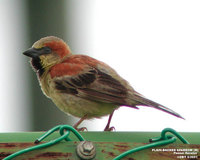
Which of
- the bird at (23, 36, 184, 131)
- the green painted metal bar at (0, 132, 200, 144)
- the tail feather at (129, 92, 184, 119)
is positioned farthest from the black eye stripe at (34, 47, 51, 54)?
the green painted metal bar at (0, 132, 200, 144)

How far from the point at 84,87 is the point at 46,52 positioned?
104 centimetres

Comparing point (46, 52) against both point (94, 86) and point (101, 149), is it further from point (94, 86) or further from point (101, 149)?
point (101, 149)

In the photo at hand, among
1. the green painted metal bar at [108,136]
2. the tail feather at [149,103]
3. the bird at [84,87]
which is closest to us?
the green painted metal bar at [108,136]

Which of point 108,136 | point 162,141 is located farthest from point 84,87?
Answer: point 162,141

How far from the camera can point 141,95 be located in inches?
206

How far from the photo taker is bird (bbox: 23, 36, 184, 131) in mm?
5195

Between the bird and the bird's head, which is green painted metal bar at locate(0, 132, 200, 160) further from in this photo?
the bird's head

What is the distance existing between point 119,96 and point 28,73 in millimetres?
Result: 2408

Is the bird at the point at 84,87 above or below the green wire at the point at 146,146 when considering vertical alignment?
below

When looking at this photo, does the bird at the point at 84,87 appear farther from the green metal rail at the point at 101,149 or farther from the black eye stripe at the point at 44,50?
the green metal rail at the point at 101,149

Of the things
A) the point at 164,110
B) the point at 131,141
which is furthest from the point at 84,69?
the point at 131,141

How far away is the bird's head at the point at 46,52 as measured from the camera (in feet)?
20.4

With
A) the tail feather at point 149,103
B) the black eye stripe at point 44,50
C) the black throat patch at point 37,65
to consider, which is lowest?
the tail feather at point 149,103

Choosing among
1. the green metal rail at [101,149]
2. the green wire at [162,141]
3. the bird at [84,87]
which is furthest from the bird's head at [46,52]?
the green wire at [162,141]
